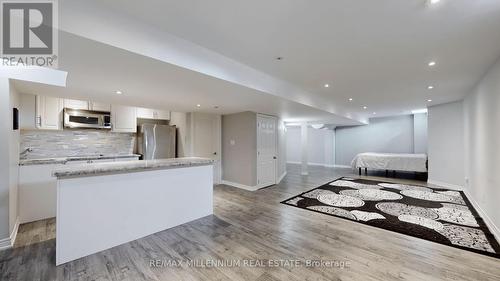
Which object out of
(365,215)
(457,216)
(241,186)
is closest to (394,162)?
(457,216)

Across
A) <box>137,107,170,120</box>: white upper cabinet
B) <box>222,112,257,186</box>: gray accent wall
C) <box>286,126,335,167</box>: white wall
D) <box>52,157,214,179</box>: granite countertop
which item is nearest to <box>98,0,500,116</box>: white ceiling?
<box>52,157,214,179</box>: granite countertop

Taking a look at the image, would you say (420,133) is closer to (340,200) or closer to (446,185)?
(446,185)

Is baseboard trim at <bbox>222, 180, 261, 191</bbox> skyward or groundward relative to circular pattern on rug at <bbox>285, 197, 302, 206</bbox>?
skyward

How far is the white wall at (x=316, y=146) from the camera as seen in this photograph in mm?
10008

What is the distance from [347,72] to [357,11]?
163 centimetres

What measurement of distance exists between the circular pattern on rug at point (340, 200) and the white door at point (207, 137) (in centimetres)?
312

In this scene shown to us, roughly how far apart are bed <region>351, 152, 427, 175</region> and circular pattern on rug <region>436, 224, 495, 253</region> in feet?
14.3

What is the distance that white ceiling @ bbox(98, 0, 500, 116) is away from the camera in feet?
5.45

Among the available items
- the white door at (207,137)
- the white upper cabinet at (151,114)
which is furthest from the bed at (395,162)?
the white upper cabinet at (151,114)

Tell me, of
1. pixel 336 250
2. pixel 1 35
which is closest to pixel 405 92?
pixel 336 250

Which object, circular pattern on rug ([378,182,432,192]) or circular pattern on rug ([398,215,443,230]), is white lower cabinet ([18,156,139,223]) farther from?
circular pattern on rug ([378,182,432,192])

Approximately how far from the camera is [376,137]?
880 cm

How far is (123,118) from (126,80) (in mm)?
2584

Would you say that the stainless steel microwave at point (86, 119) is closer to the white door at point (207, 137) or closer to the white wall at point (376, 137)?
the white door at point (207, 137)
